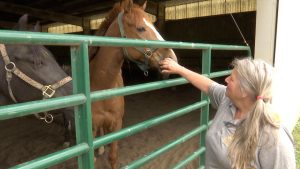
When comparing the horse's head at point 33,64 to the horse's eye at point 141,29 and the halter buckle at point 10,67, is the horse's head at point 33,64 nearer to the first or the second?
the halter buckle at point 10,67

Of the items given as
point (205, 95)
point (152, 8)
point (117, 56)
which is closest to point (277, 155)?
point (205, 95)

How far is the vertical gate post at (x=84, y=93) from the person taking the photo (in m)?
1.14

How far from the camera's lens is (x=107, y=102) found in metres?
2.88

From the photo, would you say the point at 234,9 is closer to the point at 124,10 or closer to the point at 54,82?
the point at 124,10

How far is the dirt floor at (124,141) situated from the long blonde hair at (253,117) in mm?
2285

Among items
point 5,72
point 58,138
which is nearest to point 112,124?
point 5,72

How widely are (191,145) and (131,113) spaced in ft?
8.36

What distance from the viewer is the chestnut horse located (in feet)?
7.98

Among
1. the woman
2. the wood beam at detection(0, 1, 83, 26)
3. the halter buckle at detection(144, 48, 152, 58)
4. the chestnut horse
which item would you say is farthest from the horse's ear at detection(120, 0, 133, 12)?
the wood beam at detection(0, 1, 83, 26)

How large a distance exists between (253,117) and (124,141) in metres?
3.38

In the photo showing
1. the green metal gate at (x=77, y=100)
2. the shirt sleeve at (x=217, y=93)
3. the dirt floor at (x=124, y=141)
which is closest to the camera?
the green metal gate at (x=77, y=100)

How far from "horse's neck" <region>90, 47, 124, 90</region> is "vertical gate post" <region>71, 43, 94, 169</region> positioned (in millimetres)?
1511

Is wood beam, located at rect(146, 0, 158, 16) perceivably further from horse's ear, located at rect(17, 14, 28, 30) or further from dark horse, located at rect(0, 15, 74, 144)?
dark horse, located at rect(0, 15, 74, 144)

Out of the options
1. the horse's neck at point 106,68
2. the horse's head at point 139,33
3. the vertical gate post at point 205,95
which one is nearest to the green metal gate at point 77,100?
the horse's head at point 139,33
